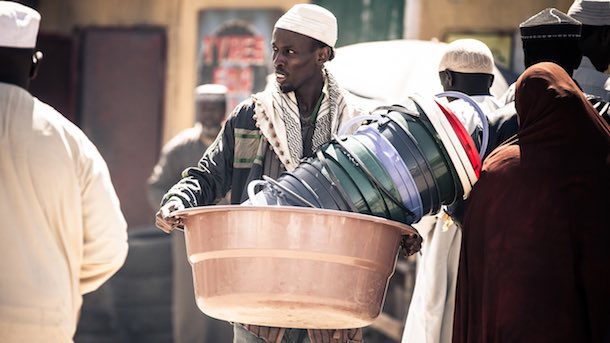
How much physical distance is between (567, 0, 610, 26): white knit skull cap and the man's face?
146 centimetres

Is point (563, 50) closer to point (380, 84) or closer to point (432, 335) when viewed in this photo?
point (432, 335)

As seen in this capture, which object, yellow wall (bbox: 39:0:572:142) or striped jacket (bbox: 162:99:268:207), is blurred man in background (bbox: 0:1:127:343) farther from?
yellow wall (bbox: 39:0:572:142)

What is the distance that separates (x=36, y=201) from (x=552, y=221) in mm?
1802

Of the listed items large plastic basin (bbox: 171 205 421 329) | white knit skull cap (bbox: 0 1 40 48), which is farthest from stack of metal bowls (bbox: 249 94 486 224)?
white knit skull cap (bbox: 0 1 40 48)

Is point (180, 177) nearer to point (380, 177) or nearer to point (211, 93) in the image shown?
point (211, 93)

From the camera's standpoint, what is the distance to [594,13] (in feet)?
20.6

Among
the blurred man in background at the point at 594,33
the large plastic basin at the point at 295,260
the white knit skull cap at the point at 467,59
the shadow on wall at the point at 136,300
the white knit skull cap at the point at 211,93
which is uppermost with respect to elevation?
the blurred man in background at the point at 594,33

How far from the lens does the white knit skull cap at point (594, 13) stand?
20.6ft

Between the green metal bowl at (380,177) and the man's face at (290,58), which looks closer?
the green metal bowl at (380,177)

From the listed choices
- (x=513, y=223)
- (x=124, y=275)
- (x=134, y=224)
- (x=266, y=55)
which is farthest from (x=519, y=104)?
(x=134, y=224)

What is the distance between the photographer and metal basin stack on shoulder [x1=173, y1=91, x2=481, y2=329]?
466 centimetres

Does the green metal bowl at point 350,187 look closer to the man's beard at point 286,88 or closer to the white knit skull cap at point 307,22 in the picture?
the man's beard at point 286,88

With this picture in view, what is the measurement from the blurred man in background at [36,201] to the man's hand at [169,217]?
0.69ft

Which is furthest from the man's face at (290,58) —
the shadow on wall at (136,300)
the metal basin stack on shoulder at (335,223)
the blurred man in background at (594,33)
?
the shadow on wall at (136,300)
